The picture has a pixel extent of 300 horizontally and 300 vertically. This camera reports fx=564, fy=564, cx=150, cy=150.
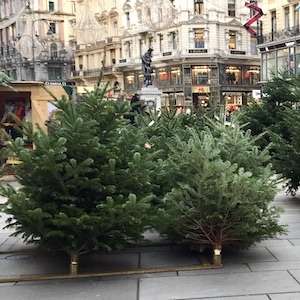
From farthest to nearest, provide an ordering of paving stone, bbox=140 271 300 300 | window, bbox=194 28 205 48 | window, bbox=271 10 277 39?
window, bbox=194 28 205 48 < window, bbox=271 10 277 39 < paving stone, bbox=140 271 300 300

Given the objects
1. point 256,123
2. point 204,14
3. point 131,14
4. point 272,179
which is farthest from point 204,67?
point 272,179

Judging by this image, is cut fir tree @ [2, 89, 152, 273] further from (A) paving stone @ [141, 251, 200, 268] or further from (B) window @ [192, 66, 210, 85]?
(B) window @ [192, 66, 210, 85]

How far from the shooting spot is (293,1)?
45.8 metres

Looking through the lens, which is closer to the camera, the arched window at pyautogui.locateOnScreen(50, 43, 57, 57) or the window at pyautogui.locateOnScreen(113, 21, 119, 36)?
the window at pyautogui.locateOnScreen(113, 21, 119, 36)

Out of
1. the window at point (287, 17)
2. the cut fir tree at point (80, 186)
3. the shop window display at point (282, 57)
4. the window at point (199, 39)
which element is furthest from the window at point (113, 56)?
the cut fir tree at point (80, 186)

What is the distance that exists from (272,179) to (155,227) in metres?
1.61

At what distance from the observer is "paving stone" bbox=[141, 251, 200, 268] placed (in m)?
6.81

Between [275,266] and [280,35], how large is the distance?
42678 millimetres

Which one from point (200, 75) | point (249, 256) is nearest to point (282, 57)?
point (200, 75)

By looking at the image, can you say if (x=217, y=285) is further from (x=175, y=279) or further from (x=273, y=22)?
(x=273, y=22)

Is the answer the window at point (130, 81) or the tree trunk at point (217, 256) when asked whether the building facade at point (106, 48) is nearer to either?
the window at point (130, 81)

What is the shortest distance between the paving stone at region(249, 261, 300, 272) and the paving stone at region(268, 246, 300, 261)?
0.58 ft

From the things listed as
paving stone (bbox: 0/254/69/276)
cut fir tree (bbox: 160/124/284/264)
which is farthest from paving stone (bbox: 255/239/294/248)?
paving stone (bbox: 0/254/69/276)

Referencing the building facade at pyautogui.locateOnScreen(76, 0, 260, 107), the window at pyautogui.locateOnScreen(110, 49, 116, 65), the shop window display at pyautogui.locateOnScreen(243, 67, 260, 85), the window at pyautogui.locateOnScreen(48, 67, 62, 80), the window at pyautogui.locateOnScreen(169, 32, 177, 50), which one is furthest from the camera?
the window at pyautogui.locateOnScreen(48, 67, 62, 80)
